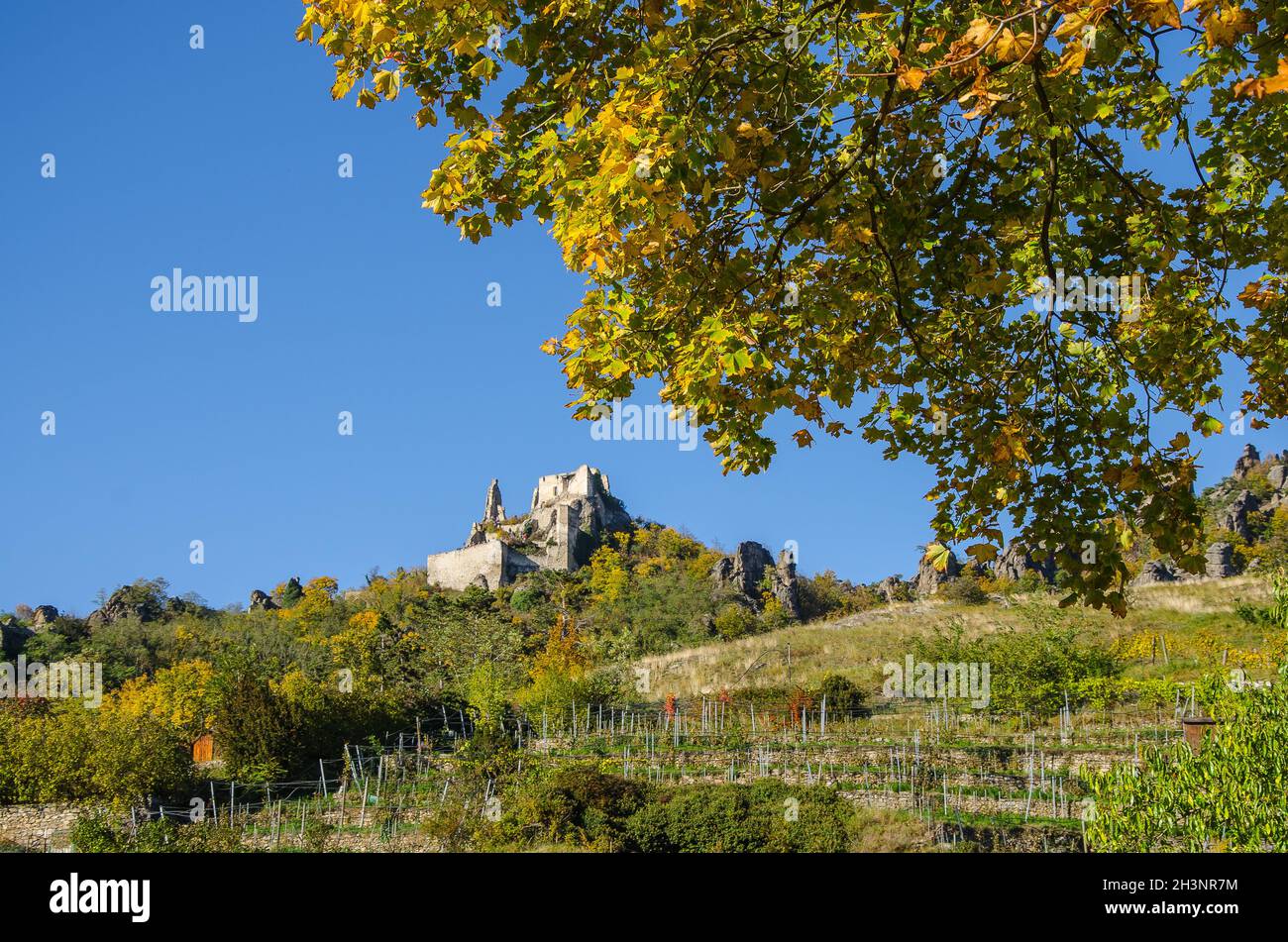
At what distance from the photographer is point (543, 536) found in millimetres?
77812

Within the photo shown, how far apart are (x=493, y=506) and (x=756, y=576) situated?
37.9 meters

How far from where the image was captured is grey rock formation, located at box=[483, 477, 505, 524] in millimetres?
93938

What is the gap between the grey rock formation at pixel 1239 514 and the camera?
5438cm

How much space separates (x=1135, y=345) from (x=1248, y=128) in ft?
5.35

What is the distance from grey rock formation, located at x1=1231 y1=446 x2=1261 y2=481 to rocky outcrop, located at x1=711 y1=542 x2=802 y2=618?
1191 inches

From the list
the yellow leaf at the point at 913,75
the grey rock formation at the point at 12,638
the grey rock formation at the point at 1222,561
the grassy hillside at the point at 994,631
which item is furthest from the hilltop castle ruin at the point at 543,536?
the yellow leaf at the point at 913,75

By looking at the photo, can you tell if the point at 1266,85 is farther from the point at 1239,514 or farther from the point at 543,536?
the point at 543,536

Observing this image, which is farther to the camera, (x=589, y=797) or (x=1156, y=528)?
(x=589, y=797)

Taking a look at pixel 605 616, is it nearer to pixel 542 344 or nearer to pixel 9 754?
pixel 9 754

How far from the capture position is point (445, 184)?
463 centimetres

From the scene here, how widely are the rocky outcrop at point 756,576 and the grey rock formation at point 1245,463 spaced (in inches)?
1191

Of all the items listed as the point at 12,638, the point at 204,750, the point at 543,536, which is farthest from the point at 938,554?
the point at 543,536

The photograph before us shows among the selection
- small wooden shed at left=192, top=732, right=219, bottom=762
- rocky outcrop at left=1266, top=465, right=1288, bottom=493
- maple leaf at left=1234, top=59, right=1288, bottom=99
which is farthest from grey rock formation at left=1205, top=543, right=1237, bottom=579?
maple leaf at left=1234, top=59, right=1288, bottom=99
